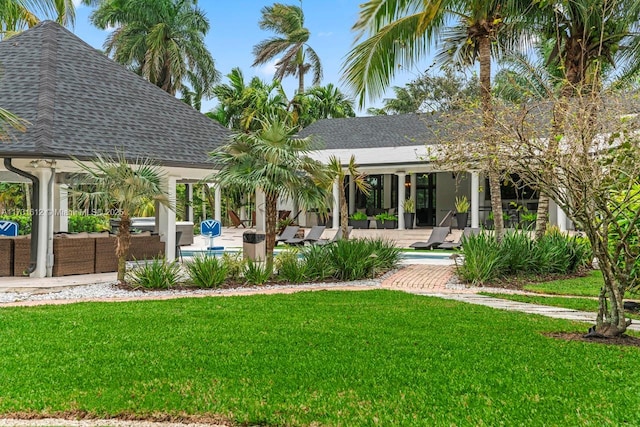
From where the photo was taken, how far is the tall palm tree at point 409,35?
12.3 m

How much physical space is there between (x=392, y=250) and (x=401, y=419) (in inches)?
398

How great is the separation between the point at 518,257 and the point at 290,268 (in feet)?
16.2

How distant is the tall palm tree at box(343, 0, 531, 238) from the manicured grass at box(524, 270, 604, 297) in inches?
73.9

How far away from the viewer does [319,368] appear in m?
5.14

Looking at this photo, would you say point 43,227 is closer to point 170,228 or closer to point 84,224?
point 170,228

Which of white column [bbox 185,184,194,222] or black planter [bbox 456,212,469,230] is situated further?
black planter [bbox 456,212,469,230]

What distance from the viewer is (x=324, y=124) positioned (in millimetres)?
A: 31453

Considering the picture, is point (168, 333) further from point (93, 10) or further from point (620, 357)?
point (93, 10)

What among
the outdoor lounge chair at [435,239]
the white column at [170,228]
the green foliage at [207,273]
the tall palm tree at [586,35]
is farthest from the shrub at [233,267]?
the outdoor lounge chair at [435,239]

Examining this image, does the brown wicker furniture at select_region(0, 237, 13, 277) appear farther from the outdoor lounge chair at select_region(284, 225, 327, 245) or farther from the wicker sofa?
the outdoor lounge chair at select_region(284, 225, 327, 245)

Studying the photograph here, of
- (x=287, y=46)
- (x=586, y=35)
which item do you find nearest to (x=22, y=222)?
(x=586, y=35)

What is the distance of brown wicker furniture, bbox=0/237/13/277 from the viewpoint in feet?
40.9

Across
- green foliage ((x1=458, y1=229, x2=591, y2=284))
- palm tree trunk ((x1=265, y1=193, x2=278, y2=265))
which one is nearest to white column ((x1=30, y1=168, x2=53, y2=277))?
palm tree trunk ((x1=265, y1=193, x2=278, y2=265))

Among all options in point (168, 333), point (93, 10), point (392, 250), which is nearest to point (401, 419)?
point (168, 333)
